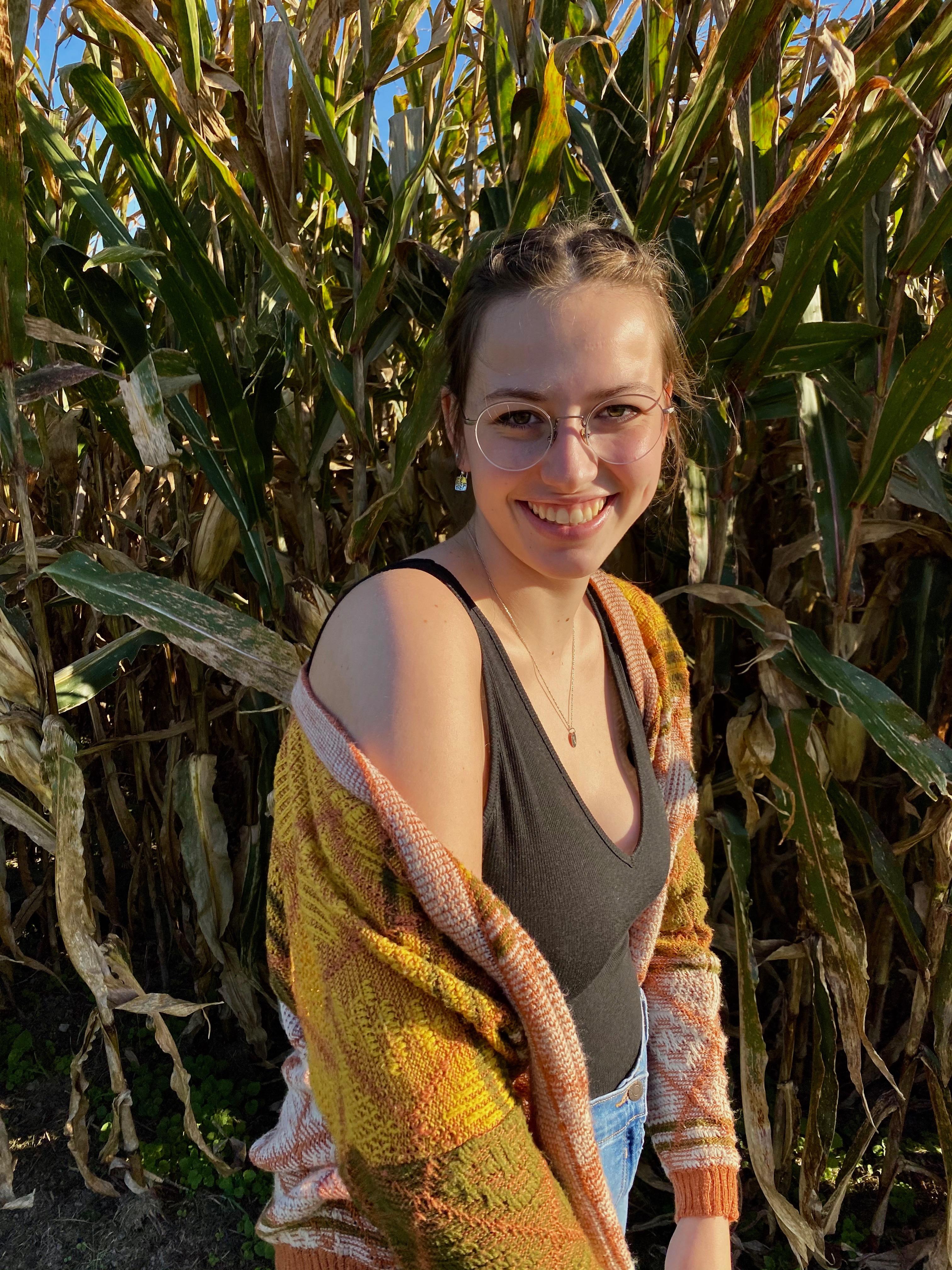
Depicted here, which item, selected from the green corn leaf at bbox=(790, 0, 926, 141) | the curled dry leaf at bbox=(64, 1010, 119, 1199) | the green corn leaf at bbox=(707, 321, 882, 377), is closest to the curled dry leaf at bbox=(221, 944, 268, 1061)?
the curled dry leaf at bbox=(64, 1010, 119, 1199)

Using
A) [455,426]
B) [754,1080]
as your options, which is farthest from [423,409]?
[754,1080]

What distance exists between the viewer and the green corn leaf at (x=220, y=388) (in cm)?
108

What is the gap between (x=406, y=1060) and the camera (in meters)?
0.64

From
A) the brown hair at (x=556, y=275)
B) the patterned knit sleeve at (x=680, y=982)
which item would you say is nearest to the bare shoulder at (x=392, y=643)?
the brown hair at (x=556, y=275)

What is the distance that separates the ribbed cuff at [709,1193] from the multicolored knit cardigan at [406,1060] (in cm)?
16

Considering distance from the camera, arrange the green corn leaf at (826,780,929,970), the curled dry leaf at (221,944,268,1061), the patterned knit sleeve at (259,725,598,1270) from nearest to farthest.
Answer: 1. the patterned knit sleeve at (259,725,598,1270)
2. the green corn leaf at (826,780,929,970)
3. the curled dry leaf at (221,944,268,1061)

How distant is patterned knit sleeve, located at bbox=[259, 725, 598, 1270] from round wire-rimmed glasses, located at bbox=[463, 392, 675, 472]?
0.30 m

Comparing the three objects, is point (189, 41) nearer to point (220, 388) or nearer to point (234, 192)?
point (234, 192)

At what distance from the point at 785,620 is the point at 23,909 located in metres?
1.49

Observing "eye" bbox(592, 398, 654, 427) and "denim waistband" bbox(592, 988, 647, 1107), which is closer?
"eye" bbox(592, 398, 654, 427)

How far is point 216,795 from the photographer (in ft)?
5.76

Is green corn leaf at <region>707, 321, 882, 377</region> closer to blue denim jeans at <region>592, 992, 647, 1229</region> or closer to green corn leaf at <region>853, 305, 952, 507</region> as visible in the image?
green corn leaf at <region>853, 305, 952, 507</region>

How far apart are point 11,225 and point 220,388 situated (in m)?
0.28

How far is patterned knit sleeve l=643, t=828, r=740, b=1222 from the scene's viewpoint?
94 cm
